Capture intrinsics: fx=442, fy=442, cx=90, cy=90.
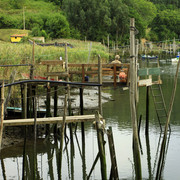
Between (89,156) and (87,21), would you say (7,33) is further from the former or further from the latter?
(89,156)

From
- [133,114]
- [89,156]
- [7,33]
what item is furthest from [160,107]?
[7,33]

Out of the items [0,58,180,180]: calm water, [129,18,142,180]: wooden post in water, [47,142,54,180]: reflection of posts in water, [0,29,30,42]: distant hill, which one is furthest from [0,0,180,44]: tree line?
[129,18,142,180]: wooden post in water

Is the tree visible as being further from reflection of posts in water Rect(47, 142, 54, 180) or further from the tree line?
reflection of posts in water Rect(47, 142, 54, 180)

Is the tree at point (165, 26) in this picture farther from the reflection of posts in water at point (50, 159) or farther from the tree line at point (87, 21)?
Result: the reflection of posts in water at point (50, 159)

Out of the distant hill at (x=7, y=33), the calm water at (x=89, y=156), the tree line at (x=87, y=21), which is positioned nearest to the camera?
the calm water at (x=89, y=156)

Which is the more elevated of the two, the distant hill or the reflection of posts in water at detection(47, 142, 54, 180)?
the distant hill

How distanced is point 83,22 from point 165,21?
36947 millimetres

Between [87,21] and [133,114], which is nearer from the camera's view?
[133,114]

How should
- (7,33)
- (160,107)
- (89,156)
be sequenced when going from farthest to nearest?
(7,33)
(160,107)
(89,156)

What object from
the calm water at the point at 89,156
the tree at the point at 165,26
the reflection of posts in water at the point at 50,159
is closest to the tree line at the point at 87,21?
the tree at the point at 165,26

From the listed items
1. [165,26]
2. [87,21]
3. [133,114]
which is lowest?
[133,114]

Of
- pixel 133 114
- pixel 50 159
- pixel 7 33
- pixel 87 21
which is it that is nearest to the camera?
pixel 133 114

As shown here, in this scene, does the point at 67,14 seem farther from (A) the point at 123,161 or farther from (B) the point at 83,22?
(A) the point at 123,161

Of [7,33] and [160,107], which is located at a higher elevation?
[7,33]
